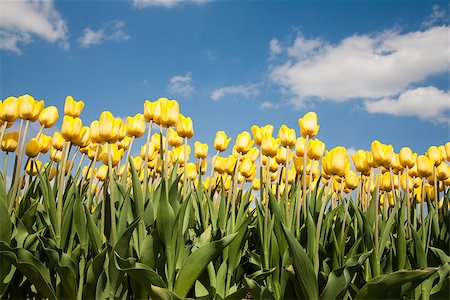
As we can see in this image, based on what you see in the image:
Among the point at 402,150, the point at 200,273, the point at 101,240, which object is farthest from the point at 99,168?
the point at 402,150

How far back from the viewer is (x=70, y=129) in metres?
3.57

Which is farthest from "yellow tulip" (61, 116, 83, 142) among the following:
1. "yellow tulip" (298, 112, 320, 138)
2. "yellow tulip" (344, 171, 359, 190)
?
"yellow tulip" (344, 171, 359, 190)

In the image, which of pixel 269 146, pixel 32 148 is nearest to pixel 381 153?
pixel 269 146

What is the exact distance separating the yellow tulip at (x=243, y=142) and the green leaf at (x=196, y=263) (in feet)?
5.31

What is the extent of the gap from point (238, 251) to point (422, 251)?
160cm

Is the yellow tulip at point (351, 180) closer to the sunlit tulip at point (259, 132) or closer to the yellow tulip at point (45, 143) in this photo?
the sunlit tulip at point (259, 132)

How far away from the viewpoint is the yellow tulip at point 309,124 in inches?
136

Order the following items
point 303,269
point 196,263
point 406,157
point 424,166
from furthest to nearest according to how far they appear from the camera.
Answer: point 424,166, point 406,157, point 196,263, point 303,269

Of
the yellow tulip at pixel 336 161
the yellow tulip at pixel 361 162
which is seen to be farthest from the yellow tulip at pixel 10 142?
the yellow tulip at pixel 361 162

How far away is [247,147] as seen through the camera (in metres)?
4.72

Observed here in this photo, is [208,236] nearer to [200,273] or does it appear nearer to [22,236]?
[200,273]

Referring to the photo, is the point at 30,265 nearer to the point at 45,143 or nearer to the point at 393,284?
the point at 45,143

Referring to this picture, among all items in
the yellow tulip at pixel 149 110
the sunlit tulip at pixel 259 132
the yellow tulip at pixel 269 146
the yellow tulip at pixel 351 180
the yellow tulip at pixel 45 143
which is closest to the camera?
the yellow tulip at pixel 149 110

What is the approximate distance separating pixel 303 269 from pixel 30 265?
2138mm
